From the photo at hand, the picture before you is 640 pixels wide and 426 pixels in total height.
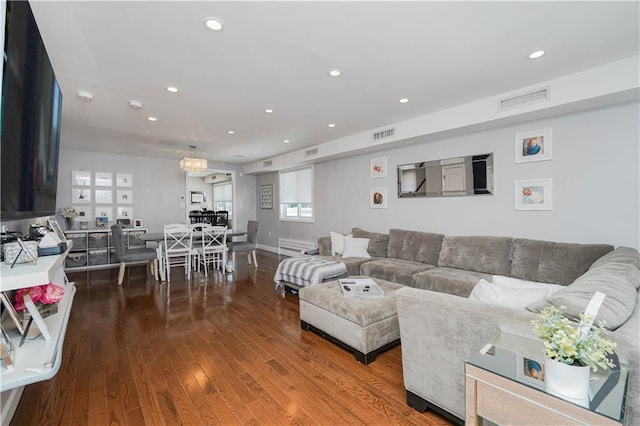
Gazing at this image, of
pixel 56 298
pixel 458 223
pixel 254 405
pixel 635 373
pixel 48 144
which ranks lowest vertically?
pixel 254 405

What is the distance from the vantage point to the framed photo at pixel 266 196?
26.3 feet

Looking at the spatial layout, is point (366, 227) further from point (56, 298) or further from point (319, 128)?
point (56, 298)

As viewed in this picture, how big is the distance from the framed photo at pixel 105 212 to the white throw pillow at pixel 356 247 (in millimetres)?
5542

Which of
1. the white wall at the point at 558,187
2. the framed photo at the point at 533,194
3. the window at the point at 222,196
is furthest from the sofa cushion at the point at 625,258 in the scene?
the window at the point at 222,196

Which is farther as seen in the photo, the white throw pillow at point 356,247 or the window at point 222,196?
the window at point 222,196

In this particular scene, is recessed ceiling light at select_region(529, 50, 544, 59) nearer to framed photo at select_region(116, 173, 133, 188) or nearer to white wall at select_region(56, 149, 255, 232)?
white wall at select_region(56, 149, 255, 232)

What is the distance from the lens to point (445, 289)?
10.5 feet

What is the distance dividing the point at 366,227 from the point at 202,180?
8.73m

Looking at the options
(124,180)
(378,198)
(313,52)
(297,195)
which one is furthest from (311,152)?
(124,180)

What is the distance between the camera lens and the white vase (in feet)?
3.20

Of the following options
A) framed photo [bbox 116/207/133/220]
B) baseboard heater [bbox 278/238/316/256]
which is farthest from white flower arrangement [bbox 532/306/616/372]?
framed photo [bbox 116/207/133/220]

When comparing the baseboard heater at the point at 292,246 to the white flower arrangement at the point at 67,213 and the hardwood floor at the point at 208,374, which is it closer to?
the hardwood floor at the point at 208,374

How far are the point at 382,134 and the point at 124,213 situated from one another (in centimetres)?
613

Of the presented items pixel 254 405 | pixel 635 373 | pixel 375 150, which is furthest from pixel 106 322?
pixel 375 150
